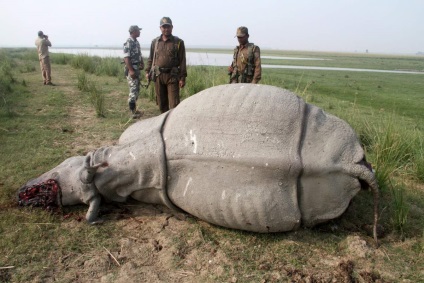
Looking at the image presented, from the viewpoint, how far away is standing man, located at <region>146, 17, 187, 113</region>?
19.4 ft

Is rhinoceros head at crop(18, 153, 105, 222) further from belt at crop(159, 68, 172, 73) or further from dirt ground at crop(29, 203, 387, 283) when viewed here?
belt at crop(159, 68, 172, 73)

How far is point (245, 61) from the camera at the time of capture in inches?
242

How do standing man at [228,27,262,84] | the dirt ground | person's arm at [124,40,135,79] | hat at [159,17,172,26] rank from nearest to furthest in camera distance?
the dirt ground → hat at [159,17,172,26] → standing man at [228,27,262,84] → person's arm at [124,40,135,79]

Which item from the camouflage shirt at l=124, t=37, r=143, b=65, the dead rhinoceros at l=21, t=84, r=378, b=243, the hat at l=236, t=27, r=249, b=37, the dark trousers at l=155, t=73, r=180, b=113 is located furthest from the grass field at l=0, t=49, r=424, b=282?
the camouflage shirt at l=124, t=37, r=143, b=65

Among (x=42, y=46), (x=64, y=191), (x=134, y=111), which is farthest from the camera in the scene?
(x=42, y=46)

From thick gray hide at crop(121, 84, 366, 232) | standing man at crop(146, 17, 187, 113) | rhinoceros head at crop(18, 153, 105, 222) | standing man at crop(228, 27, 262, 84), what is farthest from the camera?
standing man at crop(228, 27, 262, 84)

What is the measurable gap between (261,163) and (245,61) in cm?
370

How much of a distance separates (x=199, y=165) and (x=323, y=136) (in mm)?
1086

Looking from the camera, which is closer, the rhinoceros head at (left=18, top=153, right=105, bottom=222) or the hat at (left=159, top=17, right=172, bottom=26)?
the rhinoceros head at (left=18, top=153, right=105, bottom=222)

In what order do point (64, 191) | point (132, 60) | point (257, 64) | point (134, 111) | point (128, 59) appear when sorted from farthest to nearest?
point (134, 111) < point (132, 60) < point (128, 59) < point (257, 64) < point (64, 191)

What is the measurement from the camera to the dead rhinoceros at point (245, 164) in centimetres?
284

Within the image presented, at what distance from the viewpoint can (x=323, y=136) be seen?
298 cm

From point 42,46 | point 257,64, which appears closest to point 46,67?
point 42,46

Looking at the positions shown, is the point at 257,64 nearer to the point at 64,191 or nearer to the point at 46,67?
the point at 64,191
